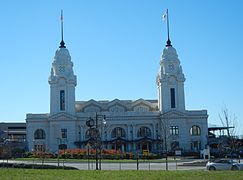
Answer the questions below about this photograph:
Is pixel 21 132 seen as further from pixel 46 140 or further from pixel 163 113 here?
pixel 163 113

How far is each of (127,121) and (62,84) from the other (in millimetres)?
17122

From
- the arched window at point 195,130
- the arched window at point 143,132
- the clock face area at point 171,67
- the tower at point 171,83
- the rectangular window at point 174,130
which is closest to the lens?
the rectangular window at point 174,130

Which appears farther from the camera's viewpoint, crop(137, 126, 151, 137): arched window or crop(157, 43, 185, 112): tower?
crop(157, 43, 185, 112): tower

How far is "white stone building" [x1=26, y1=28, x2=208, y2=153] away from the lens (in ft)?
349

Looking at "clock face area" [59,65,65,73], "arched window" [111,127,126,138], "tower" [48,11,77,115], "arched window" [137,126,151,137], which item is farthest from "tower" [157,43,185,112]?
"clock face area" [59,65,65,73]

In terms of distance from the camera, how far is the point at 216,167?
133 ft

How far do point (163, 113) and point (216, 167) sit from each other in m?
66.7

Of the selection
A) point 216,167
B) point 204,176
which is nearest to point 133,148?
point 216,167

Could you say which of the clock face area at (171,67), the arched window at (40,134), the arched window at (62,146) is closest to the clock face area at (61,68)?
the arched window at (40,134)

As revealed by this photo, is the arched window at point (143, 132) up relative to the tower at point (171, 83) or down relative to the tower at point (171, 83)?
down

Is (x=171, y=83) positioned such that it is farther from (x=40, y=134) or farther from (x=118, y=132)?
(x=40, y=134)

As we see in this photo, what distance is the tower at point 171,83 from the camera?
110375 millimetres

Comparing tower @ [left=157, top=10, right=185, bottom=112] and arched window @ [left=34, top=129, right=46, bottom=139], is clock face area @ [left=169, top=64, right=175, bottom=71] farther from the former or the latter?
arched window @ [left=34, top=129, right=46, bottom=139]

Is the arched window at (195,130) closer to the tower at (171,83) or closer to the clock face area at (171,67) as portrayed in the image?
the tower at (171,83)
